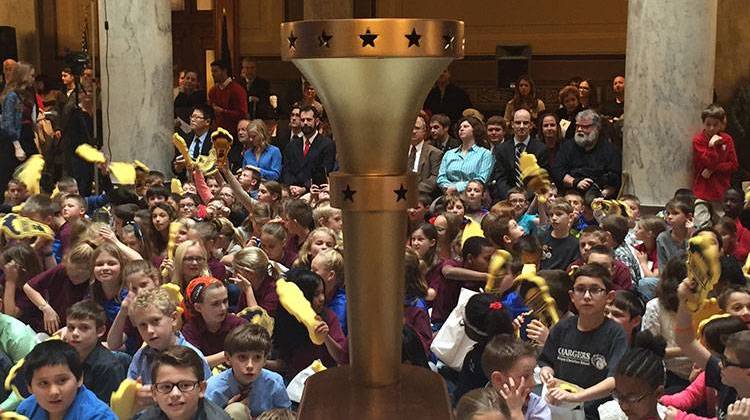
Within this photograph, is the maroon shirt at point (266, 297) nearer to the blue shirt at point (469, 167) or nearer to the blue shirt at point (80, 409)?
the blue shirt at point (80, 409)

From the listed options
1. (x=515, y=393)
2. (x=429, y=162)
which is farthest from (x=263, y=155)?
(x=515, y=393)

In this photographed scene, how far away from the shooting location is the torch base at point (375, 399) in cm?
132

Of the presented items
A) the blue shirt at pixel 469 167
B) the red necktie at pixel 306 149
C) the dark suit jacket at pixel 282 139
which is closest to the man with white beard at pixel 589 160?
the blue shirt at pixel 469 167

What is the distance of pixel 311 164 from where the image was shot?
36.7 feet

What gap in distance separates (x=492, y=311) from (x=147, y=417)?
1699mm

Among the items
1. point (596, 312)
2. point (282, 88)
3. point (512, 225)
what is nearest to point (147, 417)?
point (596, 312)

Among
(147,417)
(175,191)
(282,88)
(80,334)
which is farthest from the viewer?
(282,88)

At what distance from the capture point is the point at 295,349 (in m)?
5.77

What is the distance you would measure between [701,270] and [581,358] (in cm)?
68

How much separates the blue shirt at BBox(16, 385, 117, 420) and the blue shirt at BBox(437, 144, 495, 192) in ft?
20.2

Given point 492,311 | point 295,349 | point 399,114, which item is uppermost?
point 399,114

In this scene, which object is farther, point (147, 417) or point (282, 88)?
point (282, 88)

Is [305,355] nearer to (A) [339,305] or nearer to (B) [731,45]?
(A) [339,305]

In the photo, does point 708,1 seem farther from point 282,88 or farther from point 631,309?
point 282,88
